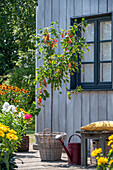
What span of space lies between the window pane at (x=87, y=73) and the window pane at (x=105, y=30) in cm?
59

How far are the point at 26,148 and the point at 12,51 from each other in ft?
43.2

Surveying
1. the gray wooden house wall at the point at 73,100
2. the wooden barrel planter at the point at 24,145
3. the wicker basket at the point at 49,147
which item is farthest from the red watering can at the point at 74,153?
the wooden barrel planter at the point at 24,145

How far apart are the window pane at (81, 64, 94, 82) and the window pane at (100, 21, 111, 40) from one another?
59cm

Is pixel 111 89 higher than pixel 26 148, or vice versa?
pixel 111 89

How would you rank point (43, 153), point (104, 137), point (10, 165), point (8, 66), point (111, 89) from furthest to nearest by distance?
point (8, 66)
point (111, 89)
point (43, 153)
point (104, 137)
point (10, 165)

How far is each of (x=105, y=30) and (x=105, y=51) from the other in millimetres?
394

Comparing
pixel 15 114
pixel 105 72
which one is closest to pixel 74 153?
pixel 15 114

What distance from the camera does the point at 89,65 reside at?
862 centimetres

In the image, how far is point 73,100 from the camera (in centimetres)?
873

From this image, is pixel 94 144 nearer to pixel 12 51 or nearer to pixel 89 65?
pixel 89 65

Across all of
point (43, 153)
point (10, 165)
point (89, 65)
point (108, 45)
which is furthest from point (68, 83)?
point (10, 165)

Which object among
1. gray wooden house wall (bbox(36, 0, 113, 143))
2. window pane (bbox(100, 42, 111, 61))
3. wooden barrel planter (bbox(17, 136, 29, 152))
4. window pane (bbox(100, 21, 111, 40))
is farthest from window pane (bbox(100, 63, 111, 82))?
wooden barrel planter (bbox(17, 136, 29, 152))

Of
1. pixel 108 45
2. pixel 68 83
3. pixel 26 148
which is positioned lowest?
pixel 26 148

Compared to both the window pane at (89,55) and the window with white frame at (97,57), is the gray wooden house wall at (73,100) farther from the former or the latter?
the window pane at (89,55)
